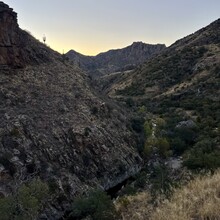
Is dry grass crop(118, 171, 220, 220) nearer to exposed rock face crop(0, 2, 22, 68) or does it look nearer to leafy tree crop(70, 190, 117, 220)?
leafy tree crop(70, 190, 117, 220)

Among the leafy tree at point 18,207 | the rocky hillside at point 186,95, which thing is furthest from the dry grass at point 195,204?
the rocky hillside at point 186,95

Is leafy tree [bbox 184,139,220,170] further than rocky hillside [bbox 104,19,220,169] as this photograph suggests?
No

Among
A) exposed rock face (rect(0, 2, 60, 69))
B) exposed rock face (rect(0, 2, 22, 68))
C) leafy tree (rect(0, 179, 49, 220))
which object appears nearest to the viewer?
leafy tree (rect(0, 179, 49, 220))

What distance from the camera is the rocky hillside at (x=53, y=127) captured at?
34.8 m

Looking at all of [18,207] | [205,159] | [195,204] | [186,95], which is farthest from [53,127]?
[186,95]

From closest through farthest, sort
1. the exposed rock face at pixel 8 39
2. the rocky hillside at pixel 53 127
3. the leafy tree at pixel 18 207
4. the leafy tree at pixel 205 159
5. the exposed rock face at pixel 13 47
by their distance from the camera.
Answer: the leafy tree at pixel 18 207 < the leafy tree at pixel 205 159 < the rocky hillside at pixel 53 127 < the exposed rock face at pixel 8 39 < the exposed rock face at pixel 13 47

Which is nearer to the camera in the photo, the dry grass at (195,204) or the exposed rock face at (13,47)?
the dry grass at (195,204)

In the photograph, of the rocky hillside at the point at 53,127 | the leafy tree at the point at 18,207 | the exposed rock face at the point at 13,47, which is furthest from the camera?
the exposed rock face at the point at 13,47

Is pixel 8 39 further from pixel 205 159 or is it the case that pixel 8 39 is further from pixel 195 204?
pixel 195 204

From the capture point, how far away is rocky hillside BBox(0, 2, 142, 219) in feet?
114

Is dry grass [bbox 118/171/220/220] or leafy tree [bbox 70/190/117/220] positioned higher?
dry grass [bbox 118/171/220/220]

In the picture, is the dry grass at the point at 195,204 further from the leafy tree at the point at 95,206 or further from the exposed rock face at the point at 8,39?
the exposed rock face at the point at 8,39

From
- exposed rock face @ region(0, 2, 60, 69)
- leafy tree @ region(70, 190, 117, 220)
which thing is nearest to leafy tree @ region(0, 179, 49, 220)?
leafy tree @ region(70, 190, 117, 220)

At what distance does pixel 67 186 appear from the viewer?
1359 inches
